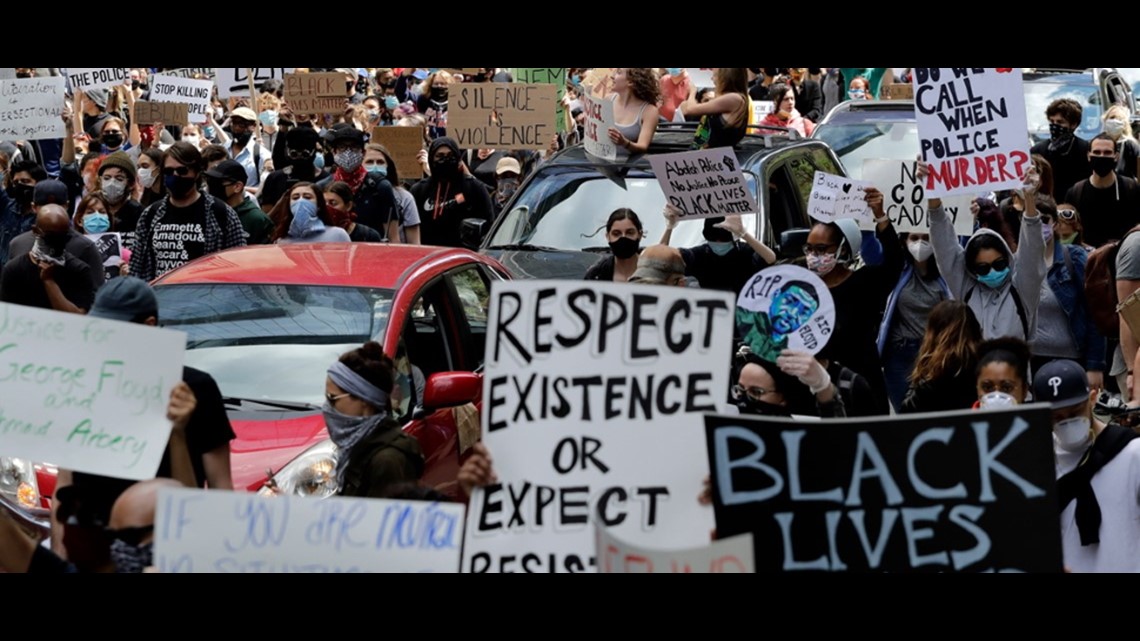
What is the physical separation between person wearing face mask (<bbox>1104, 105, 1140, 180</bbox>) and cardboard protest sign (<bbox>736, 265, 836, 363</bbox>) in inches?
241

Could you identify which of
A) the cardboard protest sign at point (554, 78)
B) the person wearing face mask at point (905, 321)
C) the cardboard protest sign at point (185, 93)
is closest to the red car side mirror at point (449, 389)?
the person wearing face mask at point (905, 321)

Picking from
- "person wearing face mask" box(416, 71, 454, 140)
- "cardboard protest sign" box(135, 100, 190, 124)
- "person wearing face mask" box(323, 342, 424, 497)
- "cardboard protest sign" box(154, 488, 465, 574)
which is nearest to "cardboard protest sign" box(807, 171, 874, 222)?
"person wearing face mask" box(323, 342, 424, 497)

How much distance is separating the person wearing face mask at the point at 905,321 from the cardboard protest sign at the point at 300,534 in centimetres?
469

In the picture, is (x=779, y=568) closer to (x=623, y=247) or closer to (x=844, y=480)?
(x=844, y=480)

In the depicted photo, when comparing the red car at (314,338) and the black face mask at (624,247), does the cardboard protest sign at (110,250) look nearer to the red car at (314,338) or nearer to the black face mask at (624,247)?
the red car at (314,338)

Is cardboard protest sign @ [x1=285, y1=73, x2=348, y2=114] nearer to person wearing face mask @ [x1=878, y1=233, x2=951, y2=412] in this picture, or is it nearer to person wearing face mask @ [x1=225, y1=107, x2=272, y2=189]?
person wearing face mask @ [x1=225, y1=107, x2=272, y2=189]

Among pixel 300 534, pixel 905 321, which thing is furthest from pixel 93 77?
pixel 300 534

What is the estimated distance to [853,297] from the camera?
837 cm

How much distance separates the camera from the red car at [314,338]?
7.19 m

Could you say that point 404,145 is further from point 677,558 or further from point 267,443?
point 677,558

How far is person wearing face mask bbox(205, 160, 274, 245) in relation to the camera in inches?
436

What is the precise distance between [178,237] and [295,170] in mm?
3061

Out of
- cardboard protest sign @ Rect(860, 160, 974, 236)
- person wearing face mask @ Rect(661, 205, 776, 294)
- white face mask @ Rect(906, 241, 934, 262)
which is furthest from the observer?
cardboard protest sign @ Rect(860, 160, 974, 236)

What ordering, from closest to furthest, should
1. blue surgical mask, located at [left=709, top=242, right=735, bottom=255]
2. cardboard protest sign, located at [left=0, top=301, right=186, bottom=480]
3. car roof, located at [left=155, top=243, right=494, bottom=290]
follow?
1. cardboard protest sign, located at [left=0, top=301, right=186, bottom=480]
2. car roof, located at [left=155, top=243, right=494, bottom=290]
3. blue surgical mask, located at [left=709, top=242, right=735, bottom=255]
